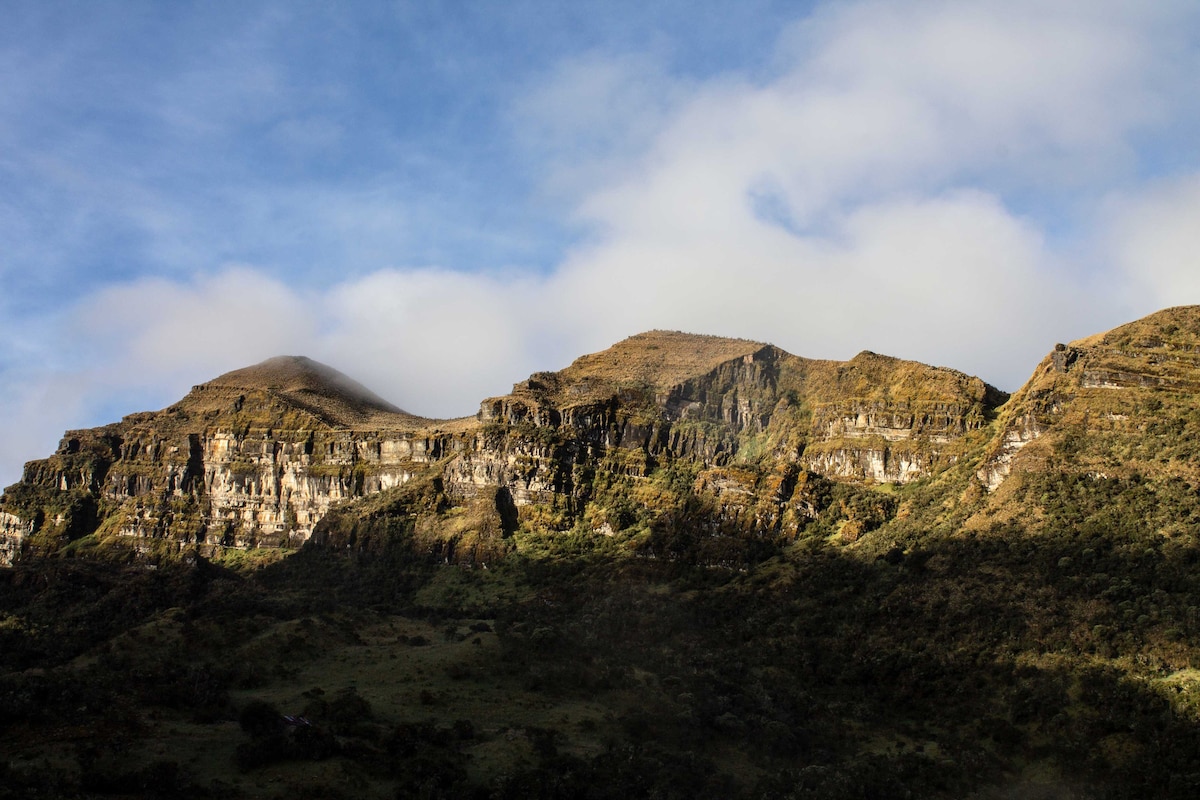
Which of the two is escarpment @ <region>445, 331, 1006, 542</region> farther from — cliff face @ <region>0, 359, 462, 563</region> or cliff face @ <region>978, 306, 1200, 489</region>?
cliff face @ <region>978, 306, 1200, 489</region>

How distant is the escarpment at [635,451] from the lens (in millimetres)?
117875

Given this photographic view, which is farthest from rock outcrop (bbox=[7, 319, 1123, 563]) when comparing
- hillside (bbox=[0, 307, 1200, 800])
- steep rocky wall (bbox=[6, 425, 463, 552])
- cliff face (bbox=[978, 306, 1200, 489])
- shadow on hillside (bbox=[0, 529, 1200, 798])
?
shadow on hillside (bbox=[0, 529, 1200, 798])

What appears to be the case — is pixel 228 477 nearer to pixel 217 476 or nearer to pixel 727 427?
pixel 217 476

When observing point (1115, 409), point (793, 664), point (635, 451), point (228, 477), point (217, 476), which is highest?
point (1115, 409)

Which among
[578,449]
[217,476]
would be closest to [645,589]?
[578,449]

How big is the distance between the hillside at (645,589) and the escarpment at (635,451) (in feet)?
1.78

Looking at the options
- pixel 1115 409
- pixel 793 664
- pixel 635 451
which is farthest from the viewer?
pixel 635 451

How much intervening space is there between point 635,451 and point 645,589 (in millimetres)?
38279

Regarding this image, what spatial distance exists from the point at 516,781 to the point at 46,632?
6146cm

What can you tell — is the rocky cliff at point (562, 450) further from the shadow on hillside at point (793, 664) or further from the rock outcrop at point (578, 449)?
the shadow on hillside at point (793, 664)

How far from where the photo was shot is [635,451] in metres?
159

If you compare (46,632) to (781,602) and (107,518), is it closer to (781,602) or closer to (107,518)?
(781,602)

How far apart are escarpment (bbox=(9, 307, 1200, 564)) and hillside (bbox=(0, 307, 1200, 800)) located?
0.54 metres

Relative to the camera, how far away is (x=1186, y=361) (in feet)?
384
